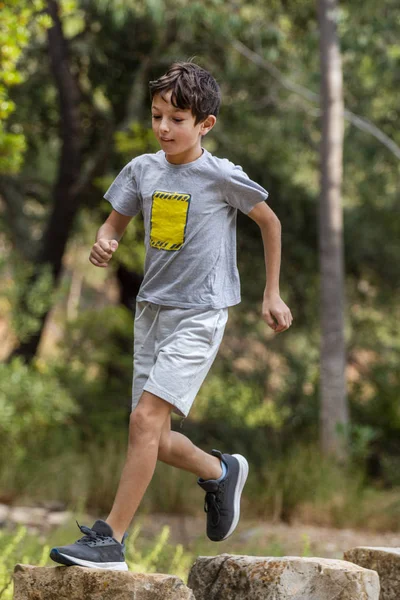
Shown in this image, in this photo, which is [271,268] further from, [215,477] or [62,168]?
[62,168]

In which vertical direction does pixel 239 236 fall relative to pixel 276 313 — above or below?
above

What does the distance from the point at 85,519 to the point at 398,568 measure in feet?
15.5

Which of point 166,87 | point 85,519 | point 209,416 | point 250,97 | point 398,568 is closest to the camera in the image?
point 166,87

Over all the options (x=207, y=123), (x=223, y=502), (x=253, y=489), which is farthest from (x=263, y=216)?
(x=253, y=489)

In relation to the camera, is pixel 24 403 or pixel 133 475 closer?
pixel 133 475

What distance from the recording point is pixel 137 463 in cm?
302

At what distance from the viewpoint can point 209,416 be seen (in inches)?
425

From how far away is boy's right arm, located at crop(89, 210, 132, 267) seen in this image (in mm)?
3088

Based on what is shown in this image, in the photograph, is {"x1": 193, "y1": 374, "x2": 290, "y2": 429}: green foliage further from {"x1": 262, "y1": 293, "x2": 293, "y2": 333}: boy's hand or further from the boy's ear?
the boy's ear

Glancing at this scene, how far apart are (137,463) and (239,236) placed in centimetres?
814

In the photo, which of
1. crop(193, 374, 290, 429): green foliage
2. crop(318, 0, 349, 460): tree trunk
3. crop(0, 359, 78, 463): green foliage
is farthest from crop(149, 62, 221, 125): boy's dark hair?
crop(193, 374, 290, 429): green foliage

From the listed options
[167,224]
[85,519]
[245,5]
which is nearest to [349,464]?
[85,519]

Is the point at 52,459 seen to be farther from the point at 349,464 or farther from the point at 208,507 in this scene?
the point at 208,507

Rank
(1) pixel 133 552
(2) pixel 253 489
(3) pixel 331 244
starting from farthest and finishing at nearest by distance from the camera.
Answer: (3) pixel 331 244
(2) pixel 253 489
(1) pixel 133 552
